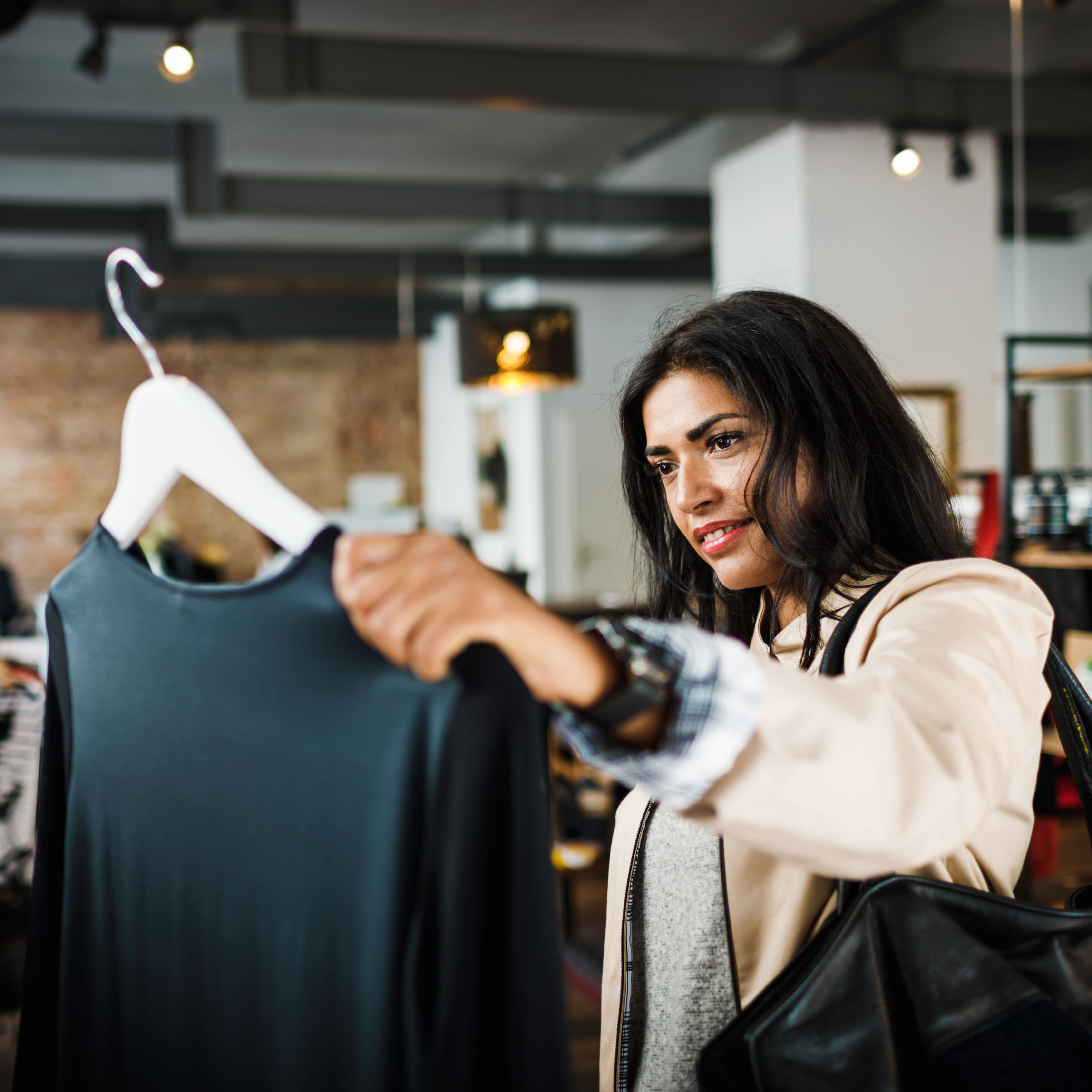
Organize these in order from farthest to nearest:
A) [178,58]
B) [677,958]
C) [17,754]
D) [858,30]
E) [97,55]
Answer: [858,30], [97,55], [178,58], [17,754], [677,958]

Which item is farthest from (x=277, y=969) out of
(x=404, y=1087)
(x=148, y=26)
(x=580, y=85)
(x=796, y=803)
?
(x=580, y=85)

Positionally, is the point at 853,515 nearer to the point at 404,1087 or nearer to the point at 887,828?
the point at 887,828

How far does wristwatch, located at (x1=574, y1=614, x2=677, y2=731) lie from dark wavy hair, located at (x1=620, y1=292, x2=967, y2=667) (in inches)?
17.0

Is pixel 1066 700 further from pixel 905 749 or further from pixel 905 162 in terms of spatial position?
pixel 905 162

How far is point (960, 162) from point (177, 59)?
3.14 meters

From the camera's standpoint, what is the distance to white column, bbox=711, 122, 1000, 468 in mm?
4859

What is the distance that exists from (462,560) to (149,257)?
7203mm

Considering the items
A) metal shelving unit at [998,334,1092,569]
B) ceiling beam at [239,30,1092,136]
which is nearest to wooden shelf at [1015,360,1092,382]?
metal shelving unit at [998,334,1092,569]

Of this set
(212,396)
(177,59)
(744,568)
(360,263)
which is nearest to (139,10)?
(177,59)

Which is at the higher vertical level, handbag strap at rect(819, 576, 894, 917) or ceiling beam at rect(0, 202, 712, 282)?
ceiling beam at rect(0, 202, 712, 282)

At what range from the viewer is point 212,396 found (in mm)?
9711

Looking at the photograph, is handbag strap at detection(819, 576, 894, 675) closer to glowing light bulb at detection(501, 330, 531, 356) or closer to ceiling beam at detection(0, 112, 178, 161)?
glowing light bulb at detection(501, 330, 531, 356)

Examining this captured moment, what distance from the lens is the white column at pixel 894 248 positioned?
15.9 ft

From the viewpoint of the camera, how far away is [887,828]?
653mm
